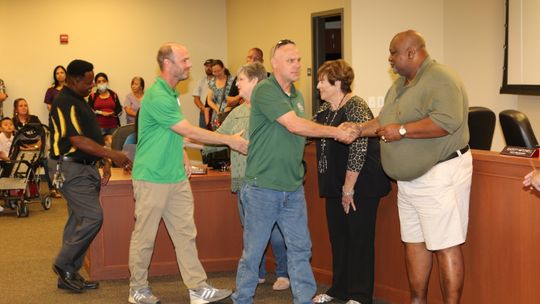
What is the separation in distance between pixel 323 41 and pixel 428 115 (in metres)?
6.46

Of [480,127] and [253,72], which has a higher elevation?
[253,72]

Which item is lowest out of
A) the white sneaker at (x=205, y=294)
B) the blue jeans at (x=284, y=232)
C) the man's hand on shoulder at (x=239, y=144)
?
the white sneaker at (x=205, y=294)

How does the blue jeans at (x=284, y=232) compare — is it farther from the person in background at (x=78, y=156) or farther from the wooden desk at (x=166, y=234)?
the wooden desk at (x=166, y=234)

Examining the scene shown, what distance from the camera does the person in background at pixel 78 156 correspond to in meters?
5.66

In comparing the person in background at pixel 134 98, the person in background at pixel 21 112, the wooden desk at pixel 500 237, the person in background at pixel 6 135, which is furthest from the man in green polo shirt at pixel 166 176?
the person in background at pixel 134 98

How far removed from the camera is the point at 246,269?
15.9ft

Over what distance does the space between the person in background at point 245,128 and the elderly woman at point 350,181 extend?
0.46m

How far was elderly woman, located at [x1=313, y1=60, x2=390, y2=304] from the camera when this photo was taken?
5133 millimetres

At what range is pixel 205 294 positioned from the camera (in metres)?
5.45

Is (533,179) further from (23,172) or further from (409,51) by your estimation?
(23,172)

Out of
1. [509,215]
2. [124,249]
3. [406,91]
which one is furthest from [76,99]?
[509,215]

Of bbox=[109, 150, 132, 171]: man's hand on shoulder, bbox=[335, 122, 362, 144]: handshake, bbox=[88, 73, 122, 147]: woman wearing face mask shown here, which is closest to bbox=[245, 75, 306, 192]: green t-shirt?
bbox=[335, 122, 362, 144]: handshake

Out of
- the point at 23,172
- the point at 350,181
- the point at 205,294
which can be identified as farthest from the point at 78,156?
the point at 23,172

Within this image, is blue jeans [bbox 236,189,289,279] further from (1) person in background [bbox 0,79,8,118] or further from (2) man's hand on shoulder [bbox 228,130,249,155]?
(1) person in background [bbox 0,79,8,118]
